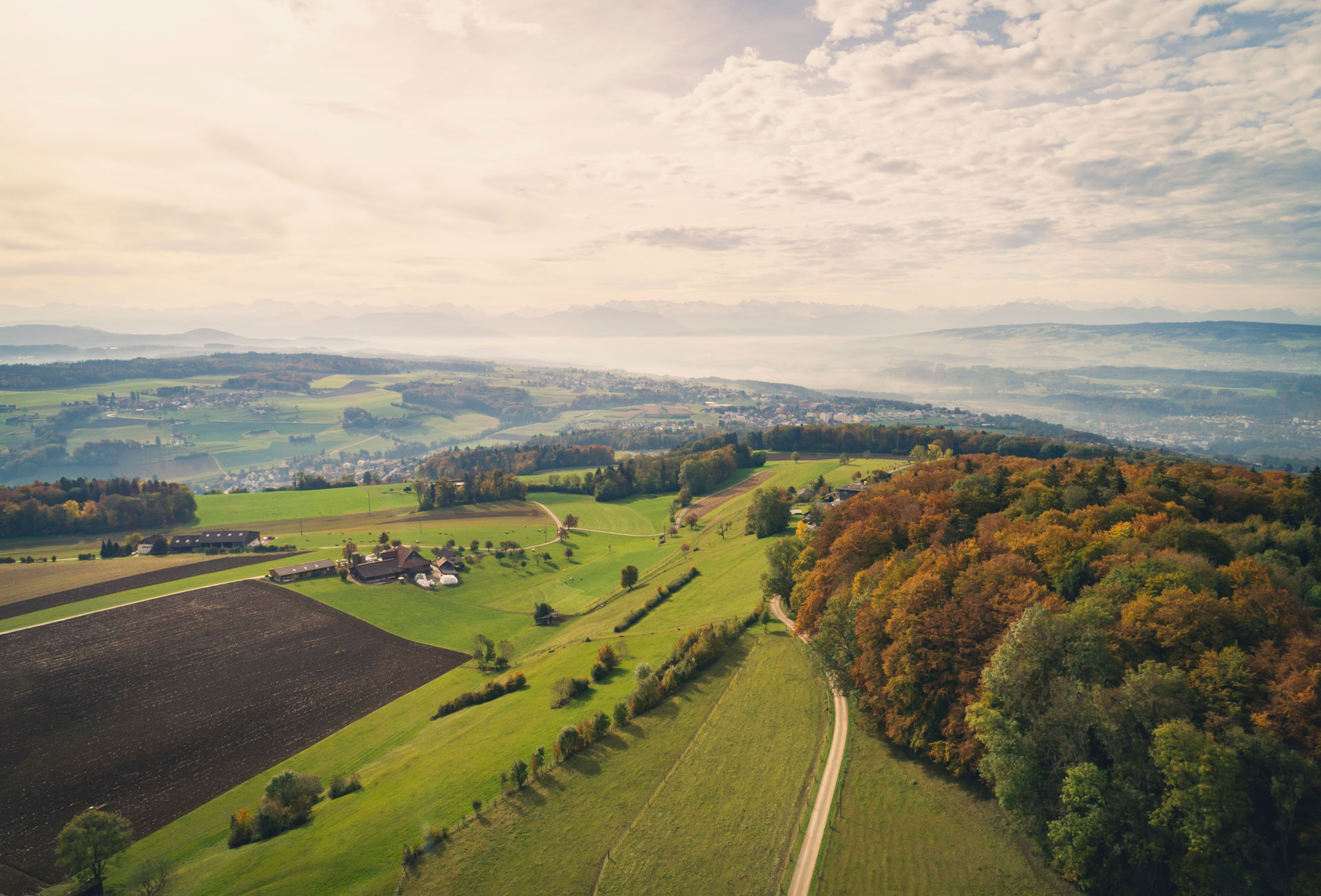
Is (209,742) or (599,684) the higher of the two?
(599,684)

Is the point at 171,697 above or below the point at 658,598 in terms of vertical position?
below

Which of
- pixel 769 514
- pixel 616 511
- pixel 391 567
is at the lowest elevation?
pixel 616 511

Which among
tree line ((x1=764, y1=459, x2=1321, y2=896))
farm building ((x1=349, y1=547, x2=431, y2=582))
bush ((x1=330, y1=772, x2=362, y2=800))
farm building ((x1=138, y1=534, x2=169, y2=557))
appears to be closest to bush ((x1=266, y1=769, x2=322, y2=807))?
bush ((x1=330, y1=772, x2=362, y2=800))

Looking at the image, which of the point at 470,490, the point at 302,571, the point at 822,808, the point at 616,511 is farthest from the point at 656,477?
the point at 822,808

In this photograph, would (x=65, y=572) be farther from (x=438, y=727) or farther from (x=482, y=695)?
(x=482, y=695)

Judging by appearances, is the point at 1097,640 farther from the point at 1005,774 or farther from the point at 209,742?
the point at 209,742

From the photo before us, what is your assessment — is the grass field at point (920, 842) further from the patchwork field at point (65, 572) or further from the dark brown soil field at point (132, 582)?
the patchwork field at point (65, 572)

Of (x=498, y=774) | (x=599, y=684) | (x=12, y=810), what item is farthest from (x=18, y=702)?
(x=599, y=684)

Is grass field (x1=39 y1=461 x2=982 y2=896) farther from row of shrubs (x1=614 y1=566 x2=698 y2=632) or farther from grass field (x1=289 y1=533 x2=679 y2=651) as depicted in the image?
grass field (x1=289 y1=533 x2=679 y2=651)
